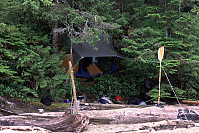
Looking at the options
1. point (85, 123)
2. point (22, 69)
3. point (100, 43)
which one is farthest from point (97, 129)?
point (100, 43)

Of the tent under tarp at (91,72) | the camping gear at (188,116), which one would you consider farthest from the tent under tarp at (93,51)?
the camping gear at (188,116)

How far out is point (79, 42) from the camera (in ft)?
16.8

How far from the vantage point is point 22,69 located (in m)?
5.00

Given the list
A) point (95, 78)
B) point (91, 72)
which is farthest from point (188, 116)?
point (91, 72)

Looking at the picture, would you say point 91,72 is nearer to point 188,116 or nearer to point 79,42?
point 79,42

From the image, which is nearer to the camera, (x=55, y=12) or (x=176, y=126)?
(x=176, y=126)

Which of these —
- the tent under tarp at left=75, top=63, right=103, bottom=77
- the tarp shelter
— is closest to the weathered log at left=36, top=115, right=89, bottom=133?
the tarp shelter

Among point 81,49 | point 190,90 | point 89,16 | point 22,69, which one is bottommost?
point 190,90

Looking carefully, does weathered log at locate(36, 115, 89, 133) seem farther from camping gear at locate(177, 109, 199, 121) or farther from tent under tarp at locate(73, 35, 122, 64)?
tent under tarp at locate(73, 35, 122, 64)

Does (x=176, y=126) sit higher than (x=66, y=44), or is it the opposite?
(x=66, y=44)

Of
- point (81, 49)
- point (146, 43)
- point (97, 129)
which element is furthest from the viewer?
point (81, 49)

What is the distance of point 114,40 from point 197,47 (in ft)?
10.3

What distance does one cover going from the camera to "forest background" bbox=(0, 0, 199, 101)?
15.4 feet

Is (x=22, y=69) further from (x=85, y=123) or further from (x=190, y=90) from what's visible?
(x=190, y=90)
